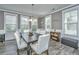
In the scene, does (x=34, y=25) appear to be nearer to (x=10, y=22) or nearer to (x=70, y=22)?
(x=10, y=22)

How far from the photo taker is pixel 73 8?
4.61m

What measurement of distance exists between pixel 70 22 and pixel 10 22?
4859 millimetres

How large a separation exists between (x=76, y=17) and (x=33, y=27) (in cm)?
525

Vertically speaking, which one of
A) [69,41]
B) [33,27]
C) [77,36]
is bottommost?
[69,41]

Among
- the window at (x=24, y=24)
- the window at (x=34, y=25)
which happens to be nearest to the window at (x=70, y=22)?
the window at (x=24, y=24)

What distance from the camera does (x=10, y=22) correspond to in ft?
22.5

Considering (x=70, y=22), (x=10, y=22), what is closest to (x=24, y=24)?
(x=10, y=22)

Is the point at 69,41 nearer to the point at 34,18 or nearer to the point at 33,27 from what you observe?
the point at 33,27

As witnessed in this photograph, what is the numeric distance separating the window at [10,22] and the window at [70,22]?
14.2 feet

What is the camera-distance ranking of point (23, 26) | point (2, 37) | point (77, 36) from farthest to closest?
1. point (23, 26)
2. point (2, 37)
3. point (77, 36)

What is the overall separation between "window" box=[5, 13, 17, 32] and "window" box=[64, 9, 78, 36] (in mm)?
4340

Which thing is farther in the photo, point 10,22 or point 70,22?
point 10,22

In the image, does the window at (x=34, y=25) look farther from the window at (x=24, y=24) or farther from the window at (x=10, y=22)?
the window at (x=10, y=22)
